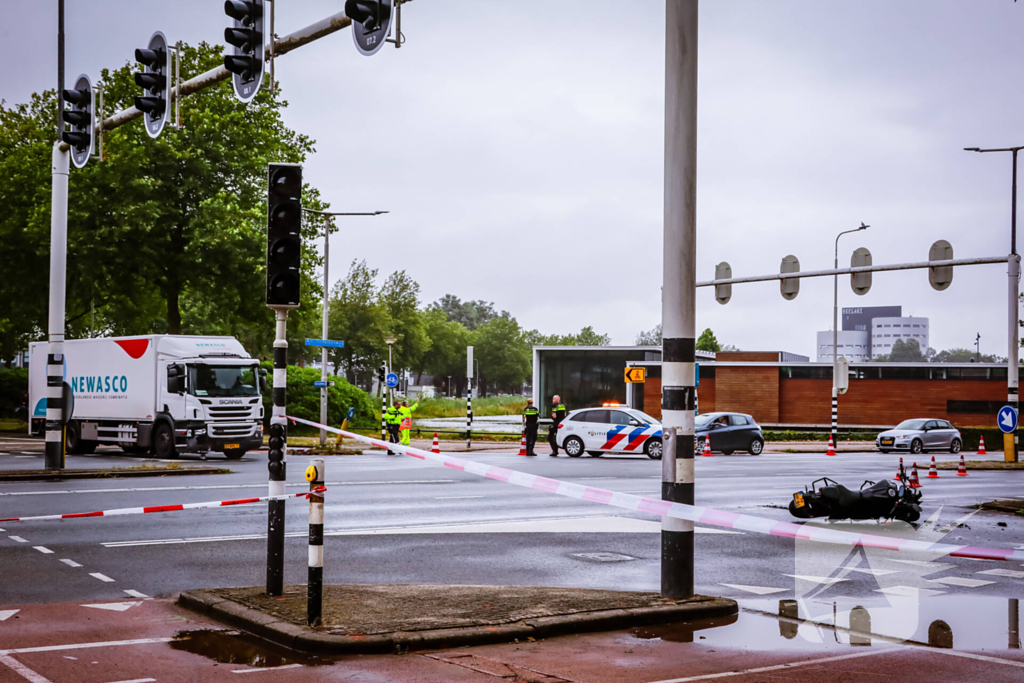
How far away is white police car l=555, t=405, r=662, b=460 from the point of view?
99.1 ft

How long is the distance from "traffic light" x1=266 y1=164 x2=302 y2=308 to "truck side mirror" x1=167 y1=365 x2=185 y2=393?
18279mm

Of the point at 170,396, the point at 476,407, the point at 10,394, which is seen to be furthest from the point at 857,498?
the point at 476,407

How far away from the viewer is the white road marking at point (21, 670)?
5824mm

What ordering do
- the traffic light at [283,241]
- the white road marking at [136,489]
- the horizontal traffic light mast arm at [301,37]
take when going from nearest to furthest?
the traffic light at [283,241], the horizontal traffic light mast arm at [301,37], the white road marking at [136,489]

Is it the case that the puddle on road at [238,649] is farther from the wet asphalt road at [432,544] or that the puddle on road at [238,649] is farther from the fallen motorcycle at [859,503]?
the fallen motorcycle at [859,503]

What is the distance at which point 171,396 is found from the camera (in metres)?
26.4

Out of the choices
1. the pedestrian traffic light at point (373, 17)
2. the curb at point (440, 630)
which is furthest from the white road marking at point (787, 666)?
the pedestrian traffic light at point (373, 17)

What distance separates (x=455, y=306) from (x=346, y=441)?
145m

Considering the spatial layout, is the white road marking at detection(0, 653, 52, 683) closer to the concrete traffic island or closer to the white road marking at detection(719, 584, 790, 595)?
the concrete traffic island

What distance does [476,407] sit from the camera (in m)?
83.1

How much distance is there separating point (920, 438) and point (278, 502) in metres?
37.0

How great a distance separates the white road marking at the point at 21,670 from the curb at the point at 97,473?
12833 millimetres

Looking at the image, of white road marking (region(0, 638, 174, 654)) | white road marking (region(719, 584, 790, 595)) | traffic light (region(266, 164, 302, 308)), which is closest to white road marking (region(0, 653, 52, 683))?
white road marking (region(0, 638, 174, 654))

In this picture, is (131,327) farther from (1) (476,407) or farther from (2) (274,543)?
(2) (274,543)
